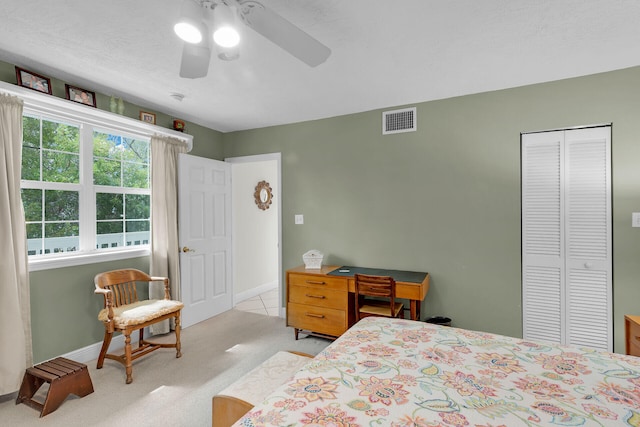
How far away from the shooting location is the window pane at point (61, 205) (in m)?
2.71

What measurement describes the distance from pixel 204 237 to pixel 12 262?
71.8 inches

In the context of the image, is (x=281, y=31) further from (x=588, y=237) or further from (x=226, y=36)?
(x=588, y=237)

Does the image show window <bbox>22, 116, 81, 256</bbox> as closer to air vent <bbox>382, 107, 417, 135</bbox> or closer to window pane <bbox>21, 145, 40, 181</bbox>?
window pane <bbox>21, 145, 40, 181</bbox>

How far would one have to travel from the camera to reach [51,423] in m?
2.04

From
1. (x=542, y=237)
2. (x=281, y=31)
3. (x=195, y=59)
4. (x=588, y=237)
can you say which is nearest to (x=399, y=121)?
(x=542, y=237)

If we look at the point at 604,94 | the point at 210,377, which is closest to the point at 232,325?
the point at 210,377

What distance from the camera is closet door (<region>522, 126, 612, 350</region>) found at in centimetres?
265

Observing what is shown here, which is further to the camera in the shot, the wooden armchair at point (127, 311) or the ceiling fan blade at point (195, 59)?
the wooden armchair at point (127, 311)

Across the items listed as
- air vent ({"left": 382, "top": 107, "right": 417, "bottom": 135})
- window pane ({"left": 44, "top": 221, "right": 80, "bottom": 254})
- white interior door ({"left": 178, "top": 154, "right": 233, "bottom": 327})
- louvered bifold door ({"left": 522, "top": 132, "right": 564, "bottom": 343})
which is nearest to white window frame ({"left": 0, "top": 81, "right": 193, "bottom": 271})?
window pane ({"left": 44, "top": 221, "right": 80, "bottom": 254})

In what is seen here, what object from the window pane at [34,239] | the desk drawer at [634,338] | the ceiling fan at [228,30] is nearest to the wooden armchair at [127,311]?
the window pane at [34,239]

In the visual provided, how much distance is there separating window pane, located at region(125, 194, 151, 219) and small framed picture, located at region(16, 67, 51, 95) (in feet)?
3.80

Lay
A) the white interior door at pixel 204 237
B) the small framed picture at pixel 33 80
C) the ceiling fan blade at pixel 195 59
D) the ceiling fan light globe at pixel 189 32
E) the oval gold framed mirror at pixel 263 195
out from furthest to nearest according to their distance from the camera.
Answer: the oval gold framed mirror at pixel 263 195 < the white interior door at pixel 204 237 < the small framed picture at pixel 33 80 < the ceiling fan blade at pixel 195 59 < the ceiling fan light globe at pixel 189 32

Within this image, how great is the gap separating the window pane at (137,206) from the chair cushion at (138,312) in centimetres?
101

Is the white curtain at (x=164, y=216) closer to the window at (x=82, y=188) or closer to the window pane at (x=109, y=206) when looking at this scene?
the window at (x=82, y=188)
